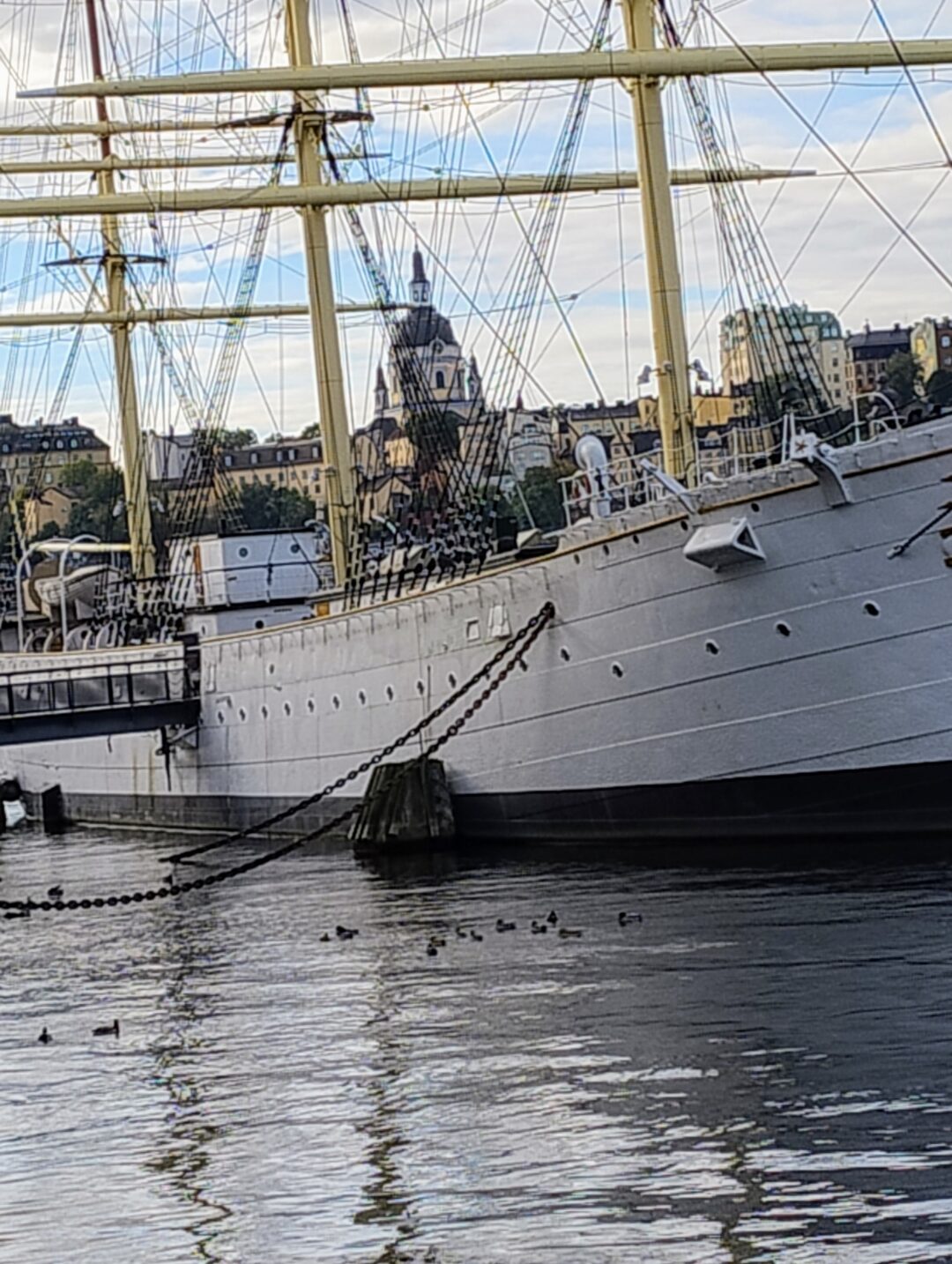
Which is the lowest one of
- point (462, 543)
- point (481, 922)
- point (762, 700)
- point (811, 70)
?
point (481, 922)

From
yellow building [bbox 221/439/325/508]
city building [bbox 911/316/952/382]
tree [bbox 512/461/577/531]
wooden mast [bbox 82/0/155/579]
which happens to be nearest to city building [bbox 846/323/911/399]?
city building [bbox 911/316/952/382]

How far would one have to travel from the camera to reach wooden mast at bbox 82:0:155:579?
175ft

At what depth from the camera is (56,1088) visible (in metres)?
16.3

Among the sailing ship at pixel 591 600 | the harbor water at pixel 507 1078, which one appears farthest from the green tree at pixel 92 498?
the harbor water at pixel 507 1078

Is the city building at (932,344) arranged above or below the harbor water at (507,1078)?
above

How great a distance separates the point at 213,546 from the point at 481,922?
19283mm

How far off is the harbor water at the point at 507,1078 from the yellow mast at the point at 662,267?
8078mm

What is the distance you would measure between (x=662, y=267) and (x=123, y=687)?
43.4 feet

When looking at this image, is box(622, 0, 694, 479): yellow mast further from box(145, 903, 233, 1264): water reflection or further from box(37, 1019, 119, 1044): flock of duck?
box(37, 1019, 119, 1044): flock of duck

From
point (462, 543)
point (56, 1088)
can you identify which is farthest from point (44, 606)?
point (56, 1088)

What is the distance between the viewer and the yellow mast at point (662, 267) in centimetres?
3148

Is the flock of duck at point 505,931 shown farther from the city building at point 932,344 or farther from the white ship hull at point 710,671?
the city building at point 932,344

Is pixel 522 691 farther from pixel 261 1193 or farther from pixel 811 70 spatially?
pixel 261 1193

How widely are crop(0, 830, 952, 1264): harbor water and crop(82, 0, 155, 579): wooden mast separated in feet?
93.5
